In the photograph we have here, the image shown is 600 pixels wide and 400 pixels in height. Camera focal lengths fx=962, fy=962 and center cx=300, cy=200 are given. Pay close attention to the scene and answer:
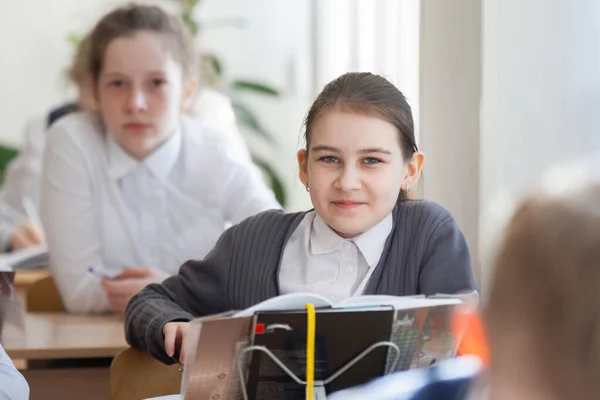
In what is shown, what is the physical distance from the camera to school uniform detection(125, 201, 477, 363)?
166 centimetres

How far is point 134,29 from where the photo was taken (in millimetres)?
2752

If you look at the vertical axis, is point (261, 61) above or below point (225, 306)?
above

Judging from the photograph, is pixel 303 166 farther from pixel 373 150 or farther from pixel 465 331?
pixel 465 331

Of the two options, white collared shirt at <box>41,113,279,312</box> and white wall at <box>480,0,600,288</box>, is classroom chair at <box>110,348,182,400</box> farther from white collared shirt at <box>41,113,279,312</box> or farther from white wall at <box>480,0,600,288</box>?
white collared shirt at <box>41,113,279,312</box>

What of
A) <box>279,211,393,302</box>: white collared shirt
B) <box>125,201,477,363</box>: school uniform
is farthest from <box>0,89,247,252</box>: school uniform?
<box>279,211,393,302</box>: white collared shirt

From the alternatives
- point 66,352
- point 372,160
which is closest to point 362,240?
point 372,160

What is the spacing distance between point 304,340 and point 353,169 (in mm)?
469

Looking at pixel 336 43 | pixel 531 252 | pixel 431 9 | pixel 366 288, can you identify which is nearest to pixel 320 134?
pixel 366 288

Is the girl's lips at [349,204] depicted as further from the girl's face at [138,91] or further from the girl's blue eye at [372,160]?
the girl's face at [138,91]

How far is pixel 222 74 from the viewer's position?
5.46 meters

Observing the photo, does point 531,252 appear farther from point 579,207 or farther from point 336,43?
point 336,43

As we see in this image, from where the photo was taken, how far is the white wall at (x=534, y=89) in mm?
1883

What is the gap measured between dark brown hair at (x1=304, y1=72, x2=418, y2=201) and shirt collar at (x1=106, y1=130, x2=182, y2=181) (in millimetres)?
1092

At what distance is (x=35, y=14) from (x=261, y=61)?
141cm
